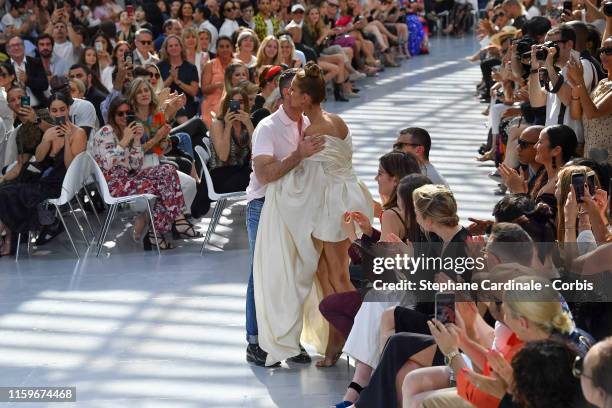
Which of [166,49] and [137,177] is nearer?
[137,177]

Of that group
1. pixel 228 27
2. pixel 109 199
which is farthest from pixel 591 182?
pixel 228 27

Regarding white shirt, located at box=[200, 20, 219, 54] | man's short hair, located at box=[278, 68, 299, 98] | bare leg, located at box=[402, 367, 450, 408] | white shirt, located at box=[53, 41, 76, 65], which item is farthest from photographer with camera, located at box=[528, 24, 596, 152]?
white shirt, located at box=[200, 20, 219, 54]

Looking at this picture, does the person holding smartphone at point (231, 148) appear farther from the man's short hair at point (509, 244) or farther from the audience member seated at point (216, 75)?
the man's short hair at point (509, 244)

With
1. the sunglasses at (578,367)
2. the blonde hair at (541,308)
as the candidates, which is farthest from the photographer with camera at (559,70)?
the sunglasses at (578,367)

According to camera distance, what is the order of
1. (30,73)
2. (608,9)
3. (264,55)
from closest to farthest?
1. (608,9)
2. (264,55)
3. (30,73)

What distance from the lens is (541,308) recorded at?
402 centimetres

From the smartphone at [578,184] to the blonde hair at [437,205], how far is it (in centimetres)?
59

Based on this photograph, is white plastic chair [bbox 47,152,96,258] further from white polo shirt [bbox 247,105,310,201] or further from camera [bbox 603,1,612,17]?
camera [bbox 603,1,612,17]

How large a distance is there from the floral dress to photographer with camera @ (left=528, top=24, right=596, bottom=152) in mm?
2787

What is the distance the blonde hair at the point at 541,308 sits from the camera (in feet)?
13.2

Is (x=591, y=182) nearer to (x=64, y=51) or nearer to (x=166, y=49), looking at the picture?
(x=166, y=49)

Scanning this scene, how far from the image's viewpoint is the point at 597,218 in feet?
17.0

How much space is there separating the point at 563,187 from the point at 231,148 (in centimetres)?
365

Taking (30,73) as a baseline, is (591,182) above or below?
above
